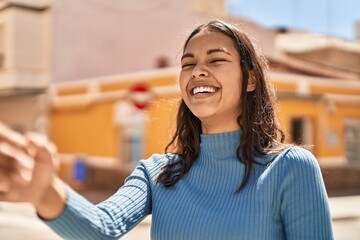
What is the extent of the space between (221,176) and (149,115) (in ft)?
38.0

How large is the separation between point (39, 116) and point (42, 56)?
187 cm

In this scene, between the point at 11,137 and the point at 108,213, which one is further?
the point at 108,213

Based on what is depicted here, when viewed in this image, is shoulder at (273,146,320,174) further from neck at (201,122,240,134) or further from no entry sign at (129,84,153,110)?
no entry sign at (129,84,153,110)

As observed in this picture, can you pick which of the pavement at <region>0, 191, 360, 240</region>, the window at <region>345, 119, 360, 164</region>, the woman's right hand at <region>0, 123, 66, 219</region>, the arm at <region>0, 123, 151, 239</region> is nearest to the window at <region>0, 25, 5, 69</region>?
the pavement at <region>0, 191, 360, 240</region>

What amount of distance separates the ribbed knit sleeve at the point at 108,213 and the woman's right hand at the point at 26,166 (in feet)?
0.50

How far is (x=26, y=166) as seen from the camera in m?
1.05

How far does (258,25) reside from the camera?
799 inches

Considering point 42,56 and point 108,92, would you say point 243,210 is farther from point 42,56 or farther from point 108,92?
point 42,56

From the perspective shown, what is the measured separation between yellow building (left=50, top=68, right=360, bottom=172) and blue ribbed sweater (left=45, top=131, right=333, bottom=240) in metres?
10.7

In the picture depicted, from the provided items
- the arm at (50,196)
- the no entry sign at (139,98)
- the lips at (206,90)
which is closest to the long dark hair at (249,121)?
the lips at (206,90)

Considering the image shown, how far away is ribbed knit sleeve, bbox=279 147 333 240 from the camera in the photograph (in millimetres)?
1520

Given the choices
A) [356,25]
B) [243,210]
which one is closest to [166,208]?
[243,210]

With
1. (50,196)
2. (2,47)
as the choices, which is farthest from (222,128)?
(2,47)

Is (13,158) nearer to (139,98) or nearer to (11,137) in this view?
(11,137)
